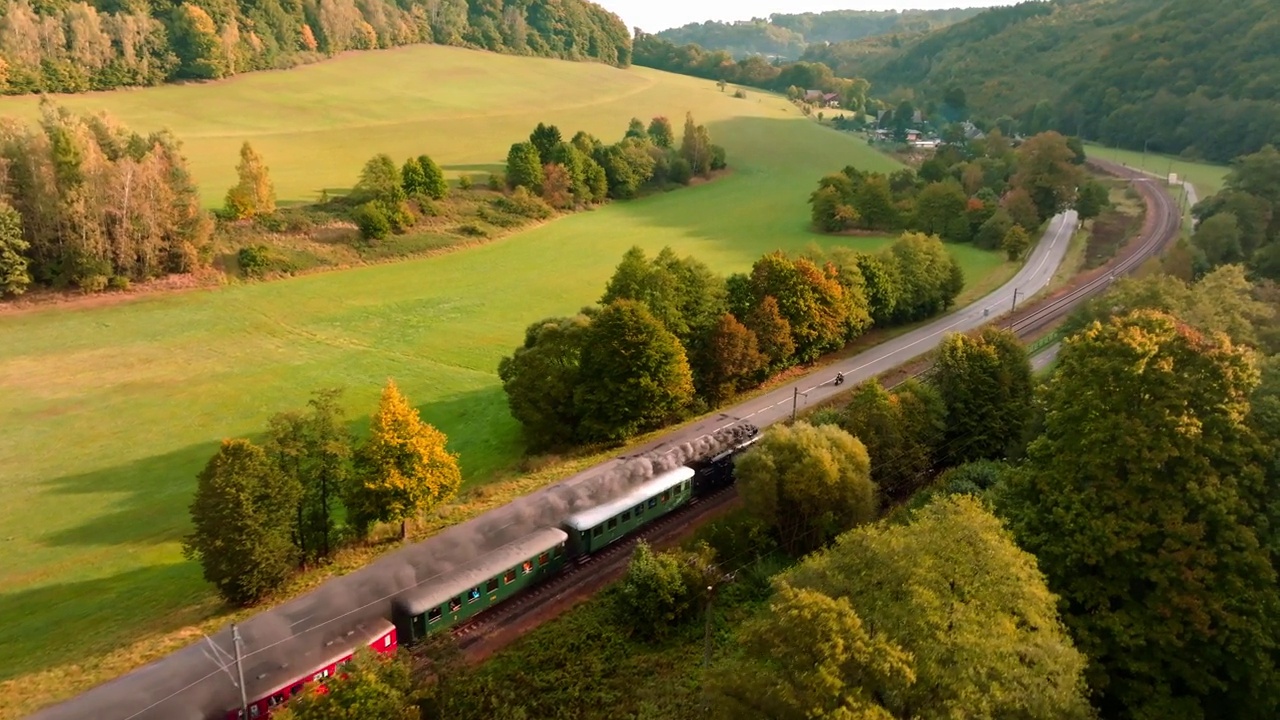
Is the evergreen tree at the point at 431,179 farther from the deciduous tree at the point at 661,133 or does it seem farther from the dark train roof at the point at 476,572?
the dark train roof at the point at 476,572

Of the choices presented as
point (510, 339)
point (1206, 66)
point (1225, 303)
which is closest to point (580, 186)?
point (510, 339)

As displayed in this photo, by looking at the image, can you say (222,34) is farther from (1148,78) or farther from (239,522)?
(1148,78)

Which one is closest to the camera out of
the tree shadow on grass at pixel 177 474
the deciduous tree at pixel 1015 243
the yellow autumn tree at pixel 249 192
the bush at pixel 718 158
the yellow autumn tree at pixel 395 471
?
the yellow autumn tree at pixel 395 471

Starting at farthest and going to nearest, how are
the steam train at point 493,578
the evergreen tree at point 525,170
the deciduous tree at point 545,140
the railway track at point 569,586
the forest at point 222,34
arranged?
the deciduous tree at point 545,140
the forest at point 222,34
the evergreen tree at point 525,170
the railway track at point 569,586
the steam train at point 493,578

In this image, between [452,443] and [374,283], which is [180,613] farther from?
[374,283]

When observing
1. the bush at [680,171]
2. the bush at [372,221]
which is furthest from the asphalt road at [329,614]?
the bush at [680,171]

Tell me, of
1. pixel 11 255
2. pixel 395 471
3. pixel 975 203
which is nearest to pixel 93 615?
pixel 395 471
